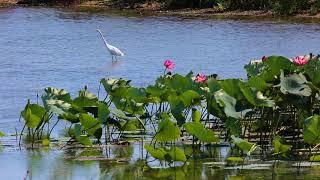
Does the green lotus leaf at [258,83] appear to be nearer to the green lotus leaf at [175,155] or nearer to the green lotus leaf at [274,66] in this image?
the green lotus leaf at [274,66]

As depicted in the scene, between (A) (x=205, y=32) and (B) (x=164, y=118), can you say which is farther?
(A) (x=205, y=32)

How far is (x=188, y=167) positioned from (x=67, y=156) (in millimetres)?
1040

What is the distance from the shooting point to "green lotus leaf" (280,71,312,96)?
6.52 meters

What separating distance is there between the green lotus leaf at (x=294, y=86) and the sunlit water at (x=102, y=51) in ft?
2.61

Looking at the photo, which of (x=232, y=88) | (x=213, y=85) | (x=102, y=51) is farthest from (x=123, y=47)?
(x=232, y=88)

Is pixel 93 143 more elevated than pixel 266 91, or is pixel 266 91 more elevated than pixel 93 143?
pixel 266 91

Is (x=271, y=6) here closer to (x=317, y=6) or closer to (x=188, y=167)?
(x=317, y=6)

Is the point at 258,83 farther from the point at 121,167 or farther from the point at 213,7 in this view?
the point at 213,7

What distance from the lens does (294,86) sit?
6.57 metres

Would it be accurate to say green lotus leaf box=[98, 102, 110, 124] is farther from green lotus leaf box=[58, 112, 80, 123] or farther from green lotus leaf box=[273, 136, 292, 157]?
green lotus leaf box=[273, 136, 292, 157]

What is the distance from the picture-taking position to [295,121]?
7.39 metres

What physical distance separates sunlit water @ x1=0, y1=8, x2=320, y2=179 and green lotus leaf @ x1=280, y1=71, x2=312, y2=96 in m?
0.80

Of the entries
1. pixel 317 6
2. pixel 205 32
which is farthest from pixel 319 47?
pixel 317 6

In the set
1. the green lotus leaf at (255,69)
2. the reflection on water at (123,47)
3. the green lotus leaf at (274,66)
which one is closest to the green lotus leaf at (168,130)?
the green lotus leaf at (274,66)
